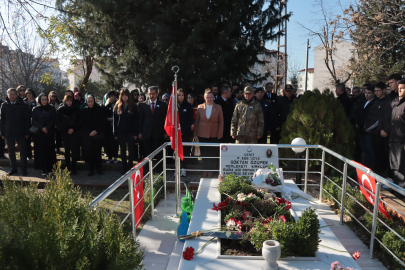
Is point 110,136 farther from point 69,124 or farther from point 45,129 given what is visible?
point 45,129

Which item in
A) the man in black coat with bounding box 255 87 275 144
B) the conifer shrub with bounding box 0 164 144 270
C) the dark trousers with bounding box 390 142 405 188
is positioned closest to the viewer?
the conifer shrub with bounding box 0 164 144 270

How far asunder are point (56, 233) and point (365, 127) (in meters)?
7.73

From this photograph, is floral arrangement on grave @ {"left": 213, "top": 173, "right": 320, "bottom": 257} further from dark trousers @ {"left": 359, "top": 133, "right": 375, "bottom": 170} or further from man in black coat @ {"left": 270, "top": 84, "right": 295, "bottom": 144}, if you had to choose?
dark trousers @ {"left": 359, "top": 133, "right": 375, "bottom": 170}

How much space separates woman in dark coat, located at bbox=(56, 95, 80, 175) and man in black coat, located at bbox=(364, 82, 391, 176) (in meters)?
7.16

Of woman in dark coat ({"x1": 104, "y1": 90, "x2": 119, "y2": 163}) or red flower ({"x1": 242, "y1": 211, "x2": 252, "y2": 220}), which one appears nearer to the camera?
red flower ({"x1": 242, "y1": 211, "x2": 252, "y2": 220})

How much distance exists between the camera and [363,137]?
8.12 m

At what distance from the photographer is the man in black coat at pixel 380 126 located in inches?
278

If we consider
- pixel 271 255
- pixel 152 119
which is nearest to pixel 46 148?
pixel 152 119

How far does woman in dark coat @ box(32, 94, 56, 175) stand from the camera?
7938mm

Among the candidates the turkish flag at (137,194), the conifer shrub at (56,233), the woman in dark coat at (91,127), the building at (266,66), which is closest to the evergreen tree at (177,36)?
the building at (266,66)

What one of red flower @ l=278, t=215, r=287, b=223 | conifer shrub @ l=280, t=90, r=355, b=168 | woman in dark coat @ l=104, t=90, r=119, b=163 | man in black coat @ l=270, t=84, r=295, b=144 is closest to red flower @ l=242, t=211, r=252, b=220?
red flower @ l=278, t=215, r=287, b=223

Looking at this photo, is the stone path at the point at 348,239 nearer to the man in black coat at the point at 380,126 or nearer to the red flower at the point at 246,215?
the red flower at the point at 246,215

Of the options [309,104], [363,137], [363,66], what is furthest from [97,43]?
[363,66]

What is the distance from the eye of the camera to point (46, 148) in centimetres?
810
